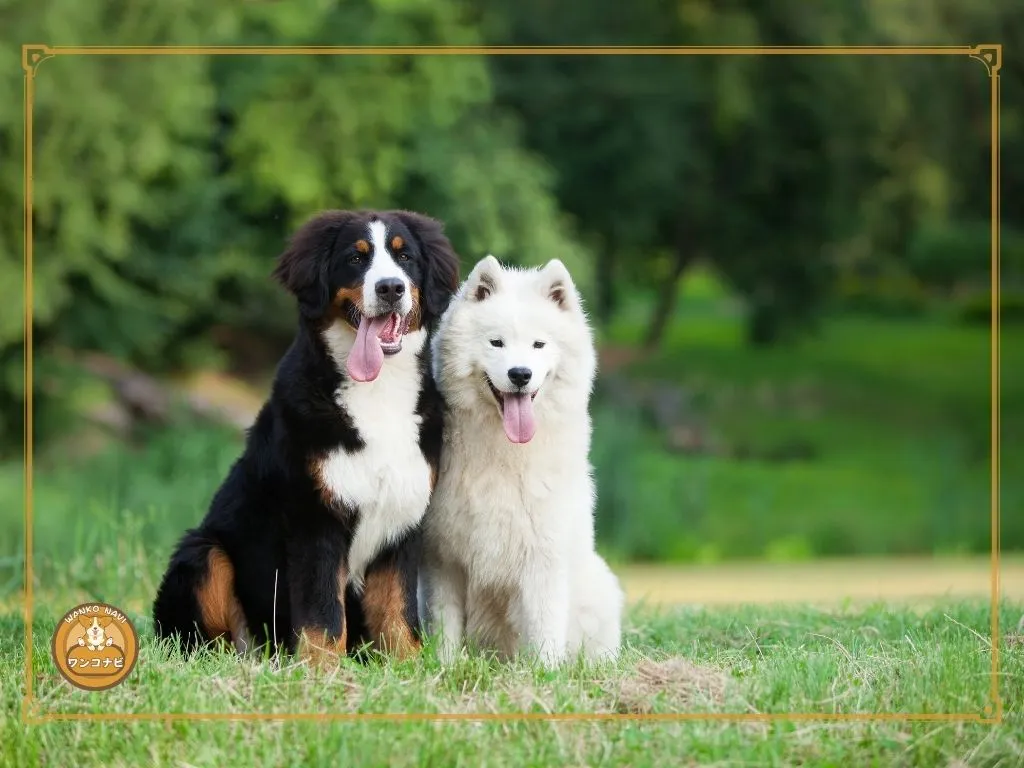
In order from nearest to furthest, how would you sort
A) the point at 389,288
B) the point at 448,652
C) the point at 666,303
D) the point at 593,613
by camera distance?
the point at 389,288 < the point at 448,652 < the point at 593,613 < the point at 666,303

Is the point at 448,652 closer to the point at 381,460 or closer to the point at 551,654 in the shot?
the point at 551,654

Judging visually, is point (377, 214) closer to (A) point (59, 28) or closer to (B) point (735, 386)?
(A) point (59, 28)

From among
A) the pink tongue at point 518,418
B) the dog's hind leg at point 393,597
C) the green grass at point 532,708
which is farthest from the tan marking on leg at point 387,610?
the pink tongue at point 518,418

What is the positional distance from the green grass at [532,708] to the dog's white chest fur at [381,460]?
461 millimetres

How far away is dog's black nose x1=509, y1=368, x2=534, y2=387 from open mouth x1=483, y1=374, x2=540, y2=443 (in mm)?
79

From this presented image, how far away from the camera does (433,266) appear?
4434 millimetres

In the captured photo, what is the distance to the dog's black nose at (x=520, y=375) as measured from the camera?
14.3ft

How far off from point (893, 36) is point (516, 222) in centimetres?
467

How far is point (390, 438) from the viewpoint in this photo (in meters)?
4.29

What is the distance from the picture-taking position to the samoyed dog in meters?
4.50

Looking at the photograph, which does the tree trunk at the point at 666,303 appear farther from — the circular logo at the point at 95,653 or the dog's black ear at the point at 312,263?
the circular logo at the point at 95,653

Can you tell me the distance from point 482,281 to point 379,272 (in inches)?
20.5

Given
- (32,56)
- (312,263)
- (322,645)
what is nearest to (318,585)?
(322,645)

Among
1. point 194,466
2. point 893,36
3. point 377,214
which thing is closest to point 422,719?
point 377,214
